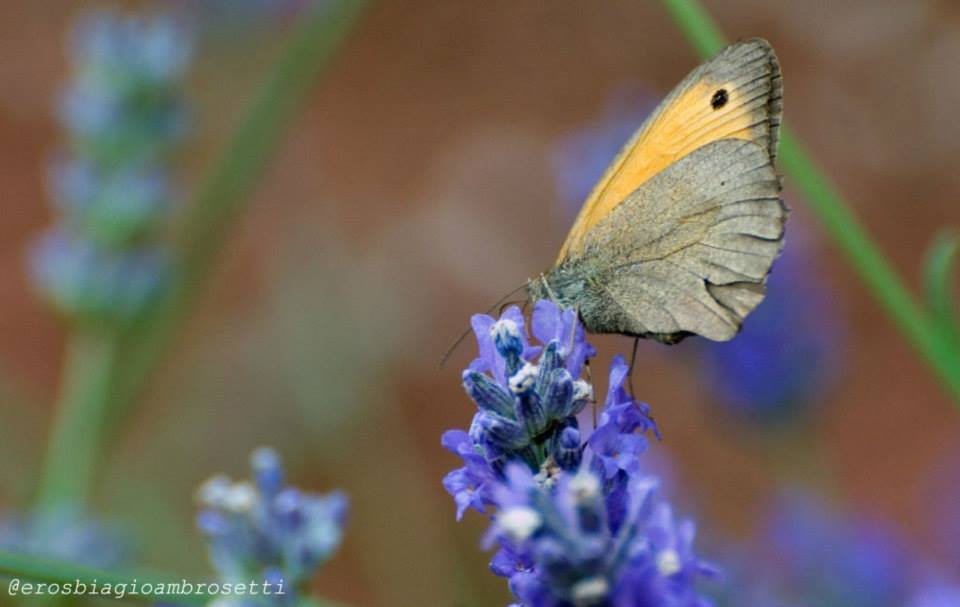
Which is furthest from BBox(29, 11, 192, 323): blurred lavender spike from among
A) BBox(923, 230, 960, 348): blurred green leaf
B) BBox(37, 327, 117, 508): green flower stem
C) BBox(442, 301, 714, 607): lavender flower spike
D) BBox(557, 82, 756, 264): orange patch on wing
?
BBox(923, 230, 960, 348): blurred green leaf

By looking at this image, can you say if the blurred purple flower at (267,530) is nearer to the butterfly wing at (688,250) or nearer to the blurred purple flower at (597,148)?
the butterfly wing at (688,250)

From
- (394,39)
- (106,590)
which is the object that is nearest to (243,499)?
(106,590)

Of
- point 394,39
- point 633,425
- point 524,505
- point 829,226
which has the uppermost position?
point 394,39

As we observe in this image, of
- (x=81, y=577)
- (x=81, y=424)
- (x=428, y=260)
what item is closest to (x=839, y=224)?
(x=81, y=577)

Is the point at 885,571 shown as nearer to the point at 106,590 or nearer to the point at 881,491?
the point at 106,590

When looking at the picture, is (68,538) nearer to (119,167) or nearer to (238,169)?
(238,169)

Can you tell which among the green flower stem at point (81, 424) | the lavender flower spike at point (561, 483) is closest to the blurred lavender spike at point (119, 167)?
the green flower stem at point (81, 424)

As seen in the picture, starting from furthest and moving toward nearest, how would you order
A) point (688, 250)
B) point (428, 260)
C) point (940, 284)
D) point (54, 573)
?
point (428, 260) → point (688, 250) → point (940, 284) → point (54, 573)
